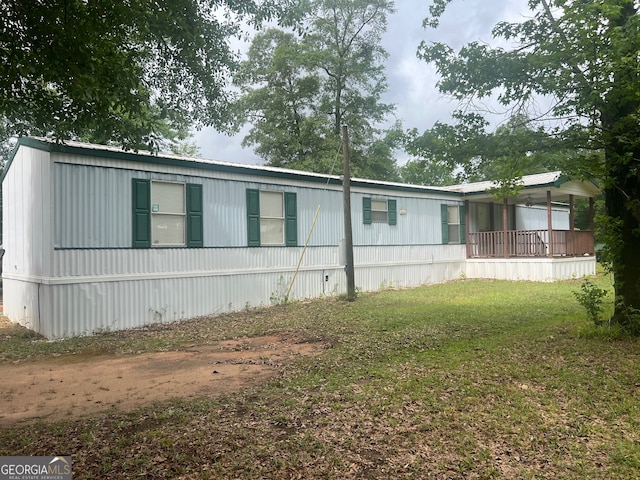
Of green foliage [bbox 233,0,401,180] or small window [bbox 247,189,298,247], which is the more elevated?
green foliage [bbox 233,0,401,180]

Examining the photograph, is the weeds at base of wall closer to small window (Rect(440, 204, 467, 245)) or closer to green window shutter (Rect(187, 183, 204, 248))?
green window shutter (Rect(187, 183, 204, 248))

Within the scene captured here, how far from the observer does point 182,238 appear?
9.84m

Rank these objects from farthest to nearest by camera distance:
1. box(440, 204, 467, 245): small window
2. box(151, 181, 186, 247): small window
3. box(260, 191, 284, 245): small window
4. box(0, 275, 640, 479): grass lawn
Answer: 1. box(440, 204, 467, 245): small window
2. box(260, 191, 284, 245): small window
3. box(151, 181, 186, 247): small window
4. box(0, 275, 640, 479): grass lawn

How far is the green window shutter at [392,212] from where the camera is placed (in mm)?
14491

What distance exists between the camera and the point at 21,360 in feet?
22.0

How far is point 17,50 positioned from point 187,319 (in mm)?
6654

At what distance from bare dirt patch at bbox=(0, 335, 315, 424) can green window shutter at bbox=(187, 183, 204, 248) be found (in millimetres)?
3151

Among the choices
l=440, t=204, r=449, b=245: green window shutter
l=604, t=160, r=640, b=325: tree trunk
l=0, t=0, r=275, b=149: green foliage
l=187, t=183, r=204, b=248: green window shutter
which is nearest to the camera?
l=0, t=0, r=275, b=149: green foliage

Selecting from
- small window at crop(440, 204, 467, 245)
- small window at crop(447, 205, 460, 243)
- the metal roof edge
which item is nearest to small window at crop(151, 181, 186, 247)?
the metal roof edge

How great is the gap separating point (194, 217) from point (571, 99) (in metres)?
7.01

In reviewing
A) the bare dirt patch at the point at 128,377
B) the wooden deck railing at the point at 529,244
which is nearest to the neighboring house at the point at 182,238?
the wooden deck railing at the point at 529,244

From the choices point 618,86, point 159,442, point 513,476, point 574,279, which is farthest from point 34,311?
point 574,279

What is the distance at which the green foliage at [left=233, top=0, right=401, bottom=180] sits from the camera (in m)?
24.7

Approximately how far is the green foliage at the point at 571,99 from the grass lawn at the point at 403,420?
6.06 feet
